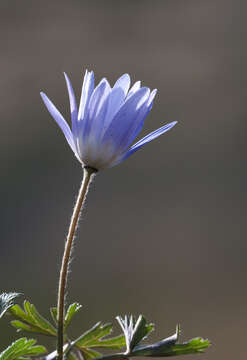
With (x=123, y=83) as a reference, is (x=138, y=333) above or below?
below

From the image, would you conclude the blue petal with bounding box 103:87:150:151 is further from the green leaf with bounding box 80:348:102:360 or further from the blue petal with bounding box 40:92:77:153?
the green leaf with bounding box 80:348:102:360

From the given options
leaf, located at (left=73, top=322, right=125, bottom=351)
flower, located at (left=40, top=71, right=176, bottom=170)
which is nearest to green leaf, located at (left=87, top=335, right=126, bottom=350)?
leaf, located at (left=73, top=322, right=125, bottom=351)

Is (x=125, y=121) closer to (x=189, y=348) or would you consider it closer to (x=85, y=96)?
(x=85, y=96)

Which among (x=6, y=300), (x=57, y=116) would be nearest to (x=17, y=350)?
(x=6, y=300)

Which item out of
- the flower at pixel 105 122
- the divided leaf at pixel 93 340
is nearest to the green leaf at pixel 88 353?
the divided leaf at pixel 93 340

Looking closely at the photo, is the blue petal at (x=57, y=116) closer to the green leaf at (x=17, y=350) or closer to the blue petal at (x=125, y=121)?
the blue petal at (x=125, y=121)

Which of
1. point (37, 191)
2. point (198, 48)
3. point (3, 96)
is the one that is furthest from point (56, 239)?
point (198, 48)

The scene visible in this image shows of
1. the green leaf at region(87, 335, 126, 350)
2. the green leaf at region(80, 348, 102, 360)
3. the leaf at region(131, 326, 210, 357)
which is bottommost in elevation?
the leaf at region(131, 326, 210, 357)
